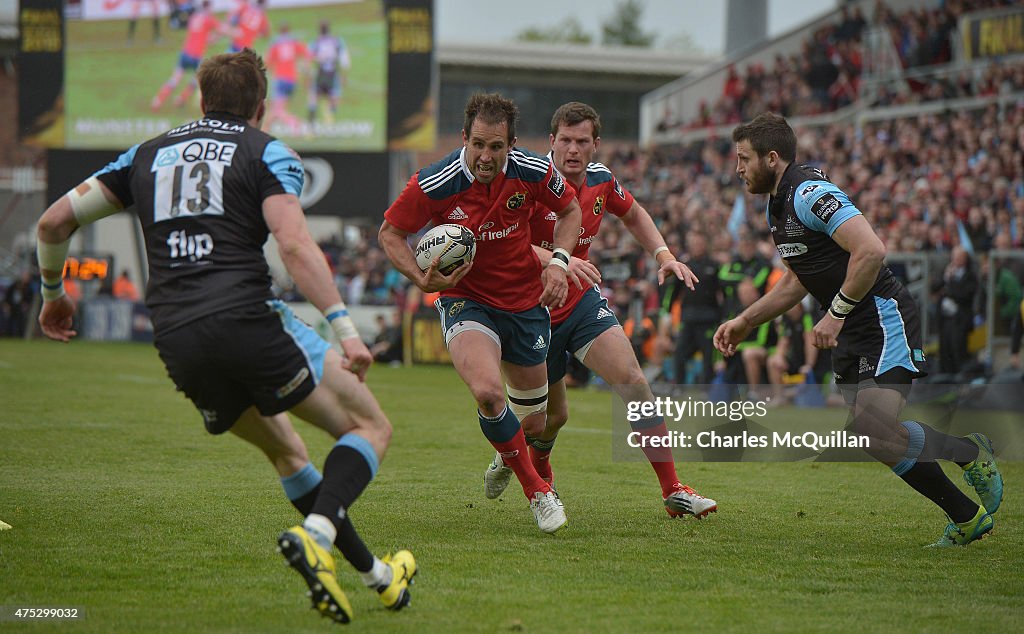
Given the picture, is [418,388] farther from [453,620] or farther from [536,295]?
[453,620]

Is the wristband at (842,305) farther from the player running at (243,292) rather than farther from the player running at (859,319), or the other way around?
the player running at (243,292)

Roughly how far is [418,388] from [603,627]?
13.4 m

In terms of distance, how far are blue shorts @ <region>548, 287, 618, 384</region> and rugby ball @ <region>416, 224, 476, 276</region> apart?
118cm

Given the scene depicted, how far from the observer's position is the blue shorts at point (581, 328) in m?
7.82

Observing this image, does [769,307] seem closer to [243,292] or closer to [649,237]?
[649,237]

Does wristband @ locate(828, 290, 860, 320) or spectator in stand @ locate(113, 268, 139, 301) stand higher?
wristband @ locate(828, 290, 860, 320)

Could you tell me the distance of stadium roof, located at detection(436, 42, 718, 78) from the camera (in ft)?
158

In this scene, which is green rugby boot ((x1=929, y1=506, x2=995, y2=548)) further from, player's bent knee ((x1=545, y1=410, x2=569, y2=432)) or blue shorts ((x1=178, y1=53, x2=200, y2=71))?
blue shorts ((x1=178, y1=53, x2=200, y2=71))

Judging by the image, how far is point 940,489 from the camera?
251 inches

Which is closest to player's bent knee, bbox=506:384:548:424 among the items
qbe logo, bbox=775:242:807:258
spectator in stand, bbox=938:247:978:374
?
qbe logo, bbox=775:242:807:258

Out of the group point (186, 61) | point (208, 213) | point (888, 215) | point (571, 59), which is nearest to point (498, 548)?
point (208, 213)

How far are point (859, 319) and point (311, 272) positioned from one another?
3322 mm

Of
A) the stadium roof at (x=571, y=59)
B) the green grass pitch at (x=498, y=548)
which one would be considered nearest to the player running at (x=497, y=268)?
the green grass pitch at (x=498, y=548)

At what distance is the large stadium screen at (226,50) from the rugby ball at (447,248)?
72.0ft
